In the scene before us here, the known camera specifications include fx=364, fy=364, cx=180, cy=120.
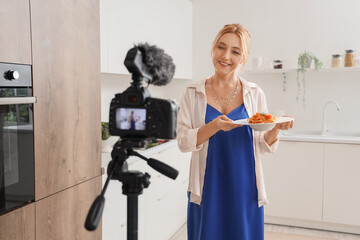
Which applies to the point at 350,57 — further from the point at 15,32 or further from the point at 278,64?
the point at 15,32

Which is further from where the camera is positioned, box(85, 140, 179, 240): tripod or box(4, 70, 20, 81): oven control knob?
box(4, 70, 20, 81): oven control knob

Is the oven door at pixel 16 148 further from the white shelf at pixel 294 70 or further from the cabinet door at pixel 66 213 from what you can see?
the white shelf at pixel 294 70

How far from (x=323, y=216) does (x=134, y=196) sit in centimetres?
262

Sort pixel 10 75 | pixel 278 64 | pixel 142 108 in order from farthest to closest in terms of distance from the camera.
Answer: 1. pixel 278 64
2. pixel 10 75
3. pixel 142 108

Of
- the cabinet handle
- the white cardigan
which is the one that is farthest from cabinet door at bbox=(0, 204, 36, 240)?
the white cardigan

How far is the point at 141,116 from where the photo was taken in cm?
99

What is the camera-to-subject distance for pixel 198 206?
1800 mm

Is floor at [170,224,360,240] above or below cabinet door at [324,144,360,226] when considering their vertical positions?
below

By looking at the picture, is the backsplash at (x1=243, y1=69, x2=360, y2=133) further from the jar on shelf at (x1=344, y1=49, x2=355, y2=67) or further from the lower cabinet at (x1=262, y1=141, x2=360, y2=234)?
the lower cabinet at (x1=262, y1=141, x2=360, y2=234)

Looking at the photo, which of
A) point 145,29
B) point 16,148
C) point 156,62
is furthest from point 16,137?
point 145,29

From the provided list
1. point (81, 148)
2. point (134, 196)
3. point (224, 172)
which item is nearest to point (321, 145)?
point (224, 172)

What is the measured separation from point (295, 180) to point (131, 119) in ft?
8.47

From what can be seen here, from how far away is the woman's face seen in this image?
1.76 meters

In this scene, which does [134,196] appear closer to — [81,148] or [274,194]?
[81,148]
